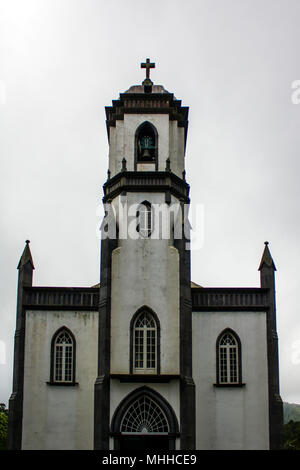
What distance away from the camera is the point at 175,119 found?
106 ft

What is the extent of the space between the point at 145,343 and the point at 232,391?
177 inches

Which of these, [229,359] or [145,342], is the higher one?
[145,342]

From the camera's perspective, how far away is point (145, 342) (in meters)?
28.0

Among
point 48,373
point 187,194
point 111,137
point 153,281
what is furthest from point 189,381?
point 111,137

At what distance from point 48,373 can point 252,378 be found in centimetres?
892

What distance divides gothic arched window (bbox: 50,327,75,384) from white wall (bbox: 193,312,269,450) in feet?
17.8

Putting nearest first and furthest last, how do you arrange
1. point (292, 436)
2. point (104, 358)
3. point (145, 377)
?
point (145, 377) → point (104, 358) → point (292, 436)

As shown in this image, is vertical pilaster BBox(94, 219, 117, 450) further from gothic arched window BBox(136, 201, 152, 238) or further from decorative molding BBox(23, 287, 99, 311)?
decorative molding BBox(23, 287, 99, 311)

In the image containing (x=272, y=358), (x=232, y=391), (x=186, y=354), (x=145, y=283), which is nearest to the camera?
(x=186, y=354)

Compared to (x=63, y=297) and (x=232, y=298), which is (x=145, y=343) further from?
(x=232, y=298)

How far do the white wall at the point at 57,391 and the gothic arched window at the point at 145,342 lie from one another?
2.28 metres

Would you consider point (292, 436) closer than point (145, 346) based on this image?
No

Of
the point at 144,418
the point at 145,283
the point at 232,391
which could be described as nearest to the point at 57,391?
the point at 144,418
